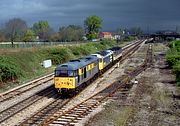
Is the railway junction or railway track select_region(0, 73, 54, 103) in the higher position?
the railway junction

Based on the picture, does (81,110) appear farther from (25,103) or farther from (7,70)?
(7,70)

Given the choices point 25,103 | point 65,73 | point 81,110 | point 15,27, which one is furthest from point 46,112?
point 15,27

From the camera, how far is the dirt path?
67.5 feet

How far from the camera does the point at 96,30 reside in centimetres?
15575

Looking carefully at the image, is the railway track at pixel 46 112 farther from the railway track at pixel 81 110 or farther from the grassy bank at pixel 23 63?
the grassy bank at pixel 23 63

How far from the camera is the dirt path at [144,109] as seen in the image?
20562mm

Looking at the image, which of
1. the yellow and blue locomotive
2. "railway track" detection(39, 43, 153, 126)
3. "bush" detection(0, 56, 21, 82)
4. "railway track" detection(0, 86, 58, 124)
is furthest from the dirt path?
"bush" detection(0, 56, 21, 82)

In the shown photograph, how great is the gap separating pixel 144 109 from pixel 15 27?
96.9 meters

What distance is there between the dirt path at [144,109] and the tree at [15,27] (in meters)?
81.4

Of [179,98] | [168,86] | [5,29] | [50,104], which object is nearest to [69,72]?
[50,104]

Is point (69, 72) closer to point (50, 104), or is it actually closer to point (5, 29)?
point (50, 104)

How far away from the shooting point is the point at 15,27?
114750 millimetres

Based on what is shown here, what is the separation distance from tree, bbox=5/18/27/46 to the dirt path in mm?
81355

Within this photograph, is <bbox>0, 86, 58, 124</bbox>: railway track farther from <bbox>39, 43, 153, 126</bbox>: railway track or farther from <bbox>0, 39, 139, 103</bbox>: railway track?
<bbox>39, 43, 153, 126</bbox>: railway track
